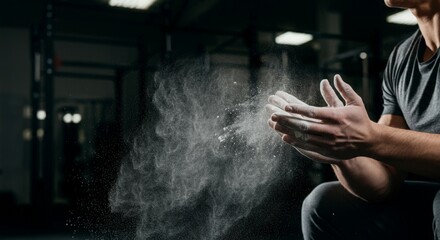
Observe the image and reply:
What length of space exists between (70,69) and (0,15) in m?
1.41

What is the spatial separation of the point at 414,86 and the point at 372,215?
0.38 metres

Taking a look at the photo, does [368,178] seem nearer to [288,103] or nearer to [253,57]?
[288,103]

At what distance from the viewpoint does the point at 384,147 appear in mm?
984

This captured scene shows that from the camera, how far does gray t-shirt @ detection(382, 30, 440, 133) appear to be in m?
1.20

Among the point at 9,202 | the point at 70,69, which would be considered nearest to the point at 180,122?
the point at 9,202

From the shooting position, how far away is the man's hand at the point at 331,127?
3.05 ft

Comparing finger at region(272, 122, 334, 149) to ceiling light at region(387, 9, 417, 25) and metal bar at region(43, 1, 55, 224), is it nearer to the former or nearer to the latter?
metal bar at region(43, 1, 55, 224)

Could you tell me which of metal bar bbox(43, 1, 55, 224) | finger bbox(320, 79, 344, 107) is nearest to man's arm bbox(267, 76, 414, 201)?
finger bbox(320, 79, 344, 107)

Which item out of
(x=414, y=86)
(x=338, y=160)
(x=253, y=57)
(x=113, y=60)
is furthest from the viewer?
(x=113, y=60)

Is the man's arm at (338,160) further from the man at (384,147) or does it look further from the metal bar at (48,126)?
the metal bar at (48,126)

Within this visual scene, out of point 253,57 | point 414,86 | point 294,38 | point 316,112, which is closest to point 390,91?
point 414,86

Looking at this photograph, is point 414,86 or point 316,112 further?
point 414,86

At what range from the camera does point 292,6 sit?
7.02 m

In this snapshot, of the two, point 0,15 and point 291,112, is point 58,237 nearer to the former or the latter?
point 291,112
